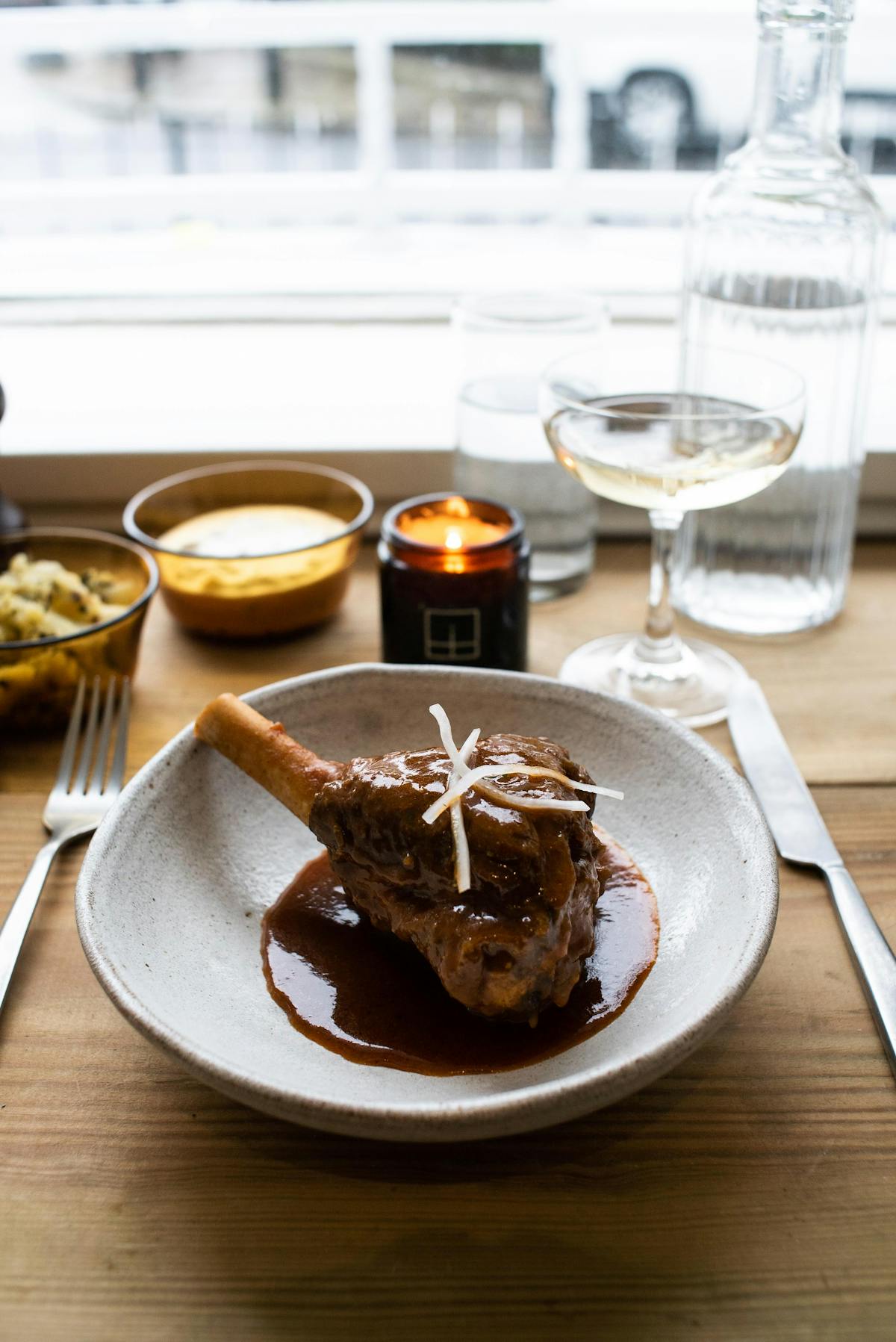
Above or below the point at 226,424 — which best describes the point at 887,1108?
below

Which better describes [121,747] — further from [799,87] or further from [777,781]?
[799,87]

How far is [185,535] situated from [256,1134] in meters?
0.71

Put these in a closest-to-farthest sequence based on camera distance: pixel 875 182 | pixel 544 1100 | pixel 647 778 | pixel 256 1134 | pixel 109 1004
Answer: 1. pixel 544 1100
2. pixel 256 1134
3. pixel 109 1004
4. pixel 647 778
5. pixel 875 182

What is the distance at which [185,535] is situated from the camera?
1.24m

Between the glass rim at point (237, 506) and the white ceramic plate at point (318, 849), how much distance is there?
0.26 metres

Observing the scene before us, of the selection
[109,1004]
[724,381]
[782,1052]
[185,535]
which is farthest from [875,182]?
[109,1004]

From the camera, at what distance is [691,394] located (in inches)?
46.1

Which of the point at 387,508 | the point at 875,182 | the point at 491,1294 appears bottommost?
the point at 491,1294

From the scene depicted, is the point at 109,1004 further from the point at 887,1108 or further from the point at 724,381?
the point at 724,381

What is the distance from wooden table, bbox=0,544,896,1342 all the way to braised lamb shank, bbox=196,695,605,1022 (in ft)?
0.30

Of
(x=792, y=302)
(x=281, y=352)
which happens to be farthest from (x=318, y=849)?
(x=281, y=352)

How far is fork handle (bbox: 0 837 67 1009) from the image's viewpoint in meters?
0.79

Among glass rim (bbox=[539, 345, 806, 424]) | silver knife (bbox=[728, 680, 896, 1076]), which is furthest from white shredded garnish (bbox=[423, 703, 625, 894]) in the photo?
glass rim (bbox=[539, 345, 806, 424])

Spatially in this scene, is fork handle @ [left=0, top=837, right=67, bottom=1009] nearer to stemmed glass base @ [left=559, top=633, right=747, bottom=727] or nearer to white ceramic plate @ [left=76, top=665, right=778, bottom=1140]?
white ceramic plate @ [left=76, top=665, right=778, bottom=1140]
